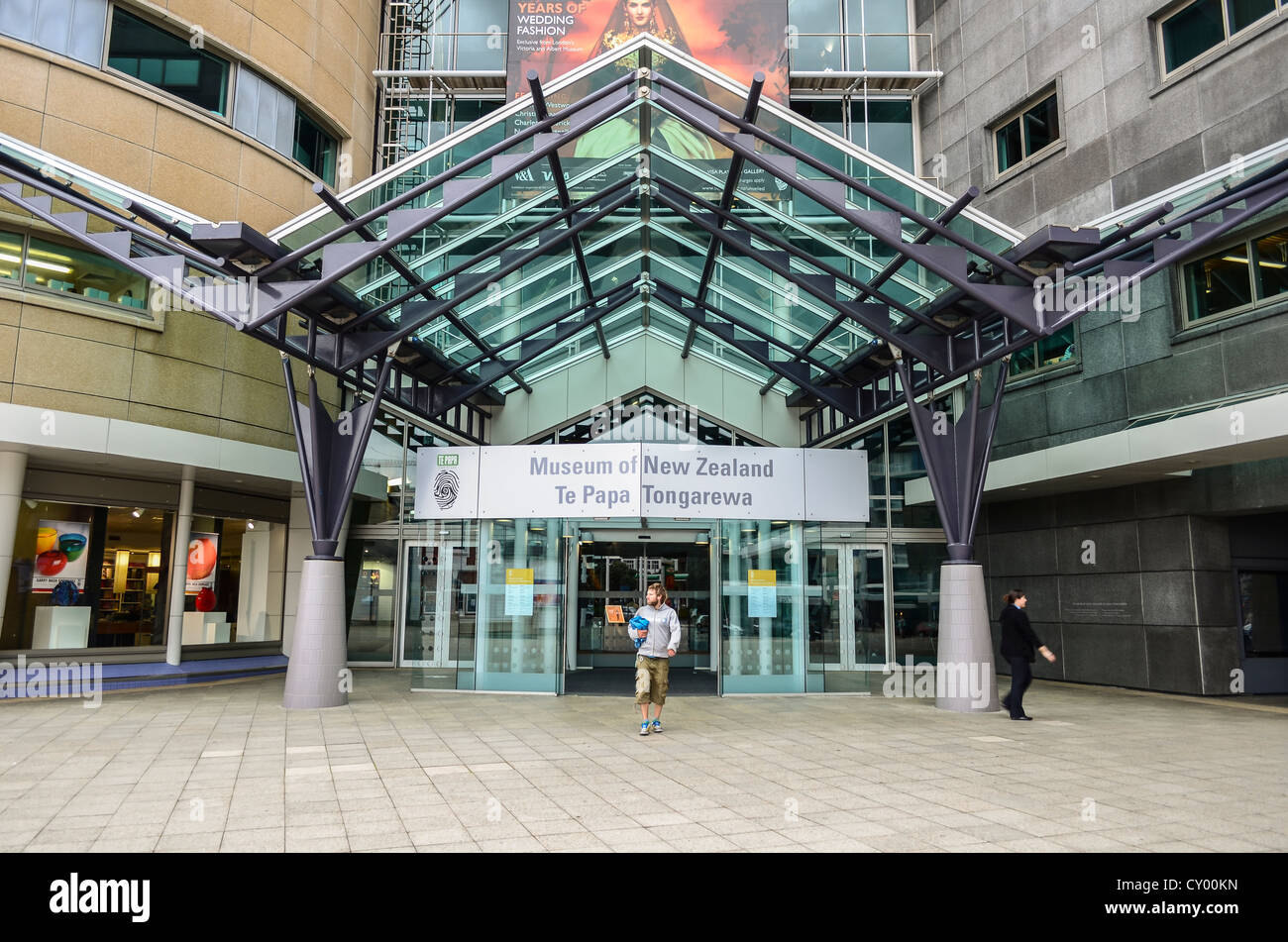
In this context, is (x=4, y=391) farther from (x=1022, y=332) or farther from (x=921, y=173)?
(x=921, y=173)

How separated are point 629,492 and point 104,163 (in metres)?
9.80

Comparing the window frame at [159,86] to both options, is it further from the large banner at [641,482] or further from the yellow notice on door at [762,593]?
the yellow notice on door at [762,593]

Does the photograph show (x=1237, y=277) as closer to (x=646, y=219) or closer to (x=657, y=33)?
(x=646, y=219)

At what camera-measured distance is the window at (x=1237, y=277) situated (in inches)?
484

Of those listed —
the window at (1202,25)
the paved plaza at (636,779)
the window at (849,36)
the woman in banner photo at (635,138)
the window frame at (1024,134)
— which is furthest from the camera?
the window at (849,36)

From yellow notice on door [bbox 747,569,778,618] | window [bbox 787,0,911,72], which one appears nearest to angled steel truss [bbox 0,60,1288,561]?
yellow notice on door [bbox 747,569,778,618]

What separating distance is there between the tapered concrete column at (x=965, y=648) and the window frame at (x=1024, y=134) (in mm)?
9500

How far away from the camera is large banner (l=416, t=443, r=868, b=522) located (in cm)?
1357

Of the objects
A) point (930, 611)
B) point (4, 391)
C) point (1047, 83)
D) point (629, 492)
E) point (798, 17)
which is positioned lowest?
point (930, 611)

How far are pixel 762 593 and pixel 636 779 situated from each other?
7.08 m

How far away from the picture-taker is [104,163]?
13.5 m

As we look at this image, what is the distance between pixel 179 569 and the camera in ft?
49.3

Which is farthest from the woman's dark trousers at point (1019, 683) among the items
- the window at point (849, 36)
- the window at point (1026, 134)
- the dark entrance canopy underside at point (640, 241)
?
the window at point (849, 36)

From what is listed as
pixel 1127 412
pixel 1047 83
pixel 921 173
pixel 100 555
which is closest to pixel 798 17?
pixel 921 173
